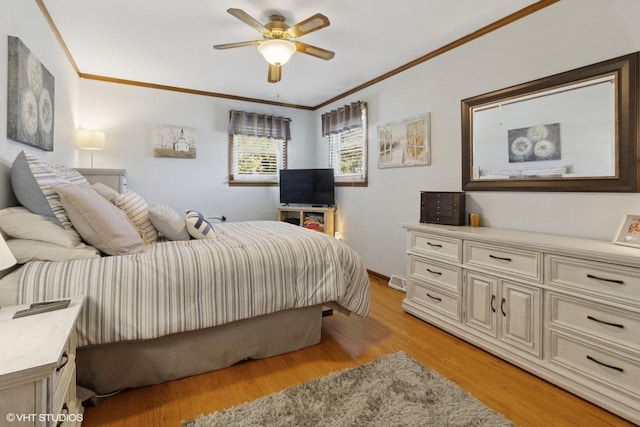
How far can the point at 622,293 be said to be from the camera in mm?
1571

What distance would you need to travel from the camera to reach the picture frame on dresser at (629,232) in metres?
1.71

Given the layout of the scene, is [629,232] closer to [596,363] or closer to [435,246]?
[596,363]

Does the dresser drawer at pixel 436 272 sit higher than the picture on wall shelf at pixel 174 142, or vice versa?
the picture on wall shelf at pixel 174 142

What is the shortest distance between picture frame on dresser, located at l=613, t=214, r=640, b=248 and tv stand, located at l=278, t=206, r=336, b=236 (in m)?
3.07

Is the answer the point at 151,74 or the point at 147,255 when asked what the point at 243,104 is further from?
the point at 147,255

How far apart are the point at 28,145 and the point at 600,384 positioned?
369 cm

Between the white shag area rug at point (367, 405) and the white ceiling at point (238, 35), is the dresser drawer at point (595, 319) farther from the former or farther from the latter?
the white ceiling at point (238, 35)

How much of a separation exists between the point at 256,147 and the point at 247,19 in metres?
2.72

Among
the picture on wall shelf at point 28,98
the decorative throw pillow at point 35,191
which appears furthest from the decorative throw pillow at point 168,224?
the picture on wall shelf at point 28,98

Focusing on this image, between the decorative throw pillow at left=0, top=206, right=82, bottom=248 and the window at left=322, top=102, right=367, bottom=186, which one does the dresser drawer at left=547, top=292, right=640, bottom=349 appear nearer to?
the window at left=322, top=102, right=367, bottom=186

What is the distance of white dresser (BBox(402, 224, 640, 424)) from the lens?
5.15ft

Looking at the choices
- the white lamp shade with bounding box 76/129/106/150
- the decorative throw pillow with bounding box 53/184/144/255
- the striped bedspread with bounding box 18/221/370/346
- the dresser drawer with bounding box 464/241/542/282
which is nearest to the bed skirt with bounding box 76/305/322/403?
Result: the striped bedspread with bounding box 18/221/370/346

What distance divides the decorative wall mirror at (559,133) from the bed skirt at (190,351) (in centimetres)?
183

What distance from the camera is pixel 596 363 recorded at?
166 centimetres
